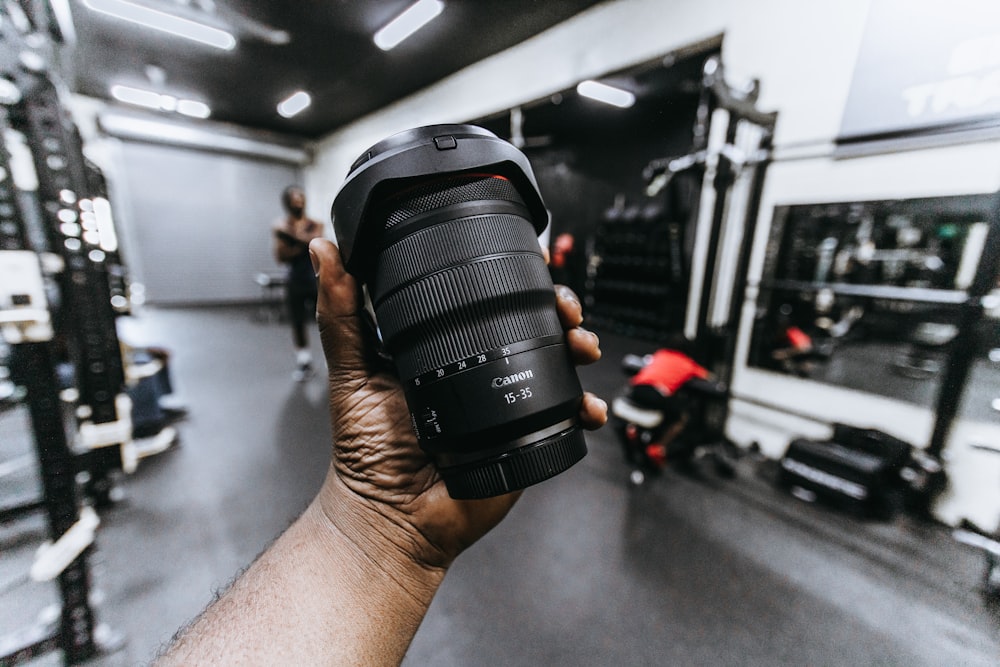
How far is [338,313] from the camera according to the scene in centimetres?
52

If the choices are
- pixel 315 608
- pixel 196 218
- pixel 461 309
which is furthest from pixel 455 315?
pixel 196 218

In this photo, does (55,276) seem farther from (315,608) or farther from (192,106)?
(192,106)

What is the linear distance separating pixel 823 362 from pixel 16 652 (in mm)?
3233

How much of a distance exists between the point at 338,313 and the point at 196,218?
7220 millimetres

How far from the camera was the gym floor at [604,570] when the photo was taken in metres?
0.95

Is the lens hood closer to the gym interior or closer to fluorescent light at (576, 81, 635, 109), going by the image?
the gym interior

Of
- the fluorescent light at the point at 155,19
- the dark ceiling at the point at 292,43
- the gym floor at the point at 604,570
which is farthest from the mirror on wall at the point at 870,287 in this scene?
the fluorescent light at the point at 155,19

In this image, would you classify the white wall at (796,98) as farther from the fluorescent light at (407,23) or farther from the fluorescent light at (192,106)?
the fluorescent light at (192,106)

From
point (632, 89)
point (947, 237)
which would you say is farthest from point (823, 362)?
point (632, 89)

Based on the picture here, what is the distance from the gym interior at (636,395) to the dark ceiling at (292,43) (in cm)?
1

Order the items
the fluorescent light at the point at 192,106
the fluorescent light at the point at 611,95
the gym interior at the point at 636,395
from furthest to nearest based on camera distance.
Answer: the fluorescent light at the point at 611,95
the fluorescent light at the point at 192,106
the gym interior at the point at 636,395

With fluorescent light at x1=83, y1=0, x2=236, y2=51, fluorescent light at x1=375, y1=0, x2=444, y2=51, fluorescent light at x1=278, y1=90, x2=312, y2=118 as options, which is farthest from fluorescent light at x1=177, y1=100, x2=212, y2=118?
fluorescent light at x1=83, y1=0, x2=236, y2=51

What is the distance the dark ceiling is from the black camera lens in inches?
16.0

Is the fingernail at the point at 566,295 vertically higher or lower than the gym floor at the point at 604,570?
higher
